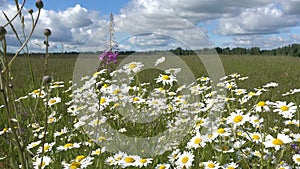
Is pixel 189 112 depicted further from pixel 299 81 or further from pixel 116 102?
pixel 299 81

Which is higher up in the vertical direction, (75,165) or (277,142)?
(277,142)

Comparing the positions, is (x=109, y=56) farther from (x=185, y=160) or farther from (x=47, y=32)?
(x=47, y=32)

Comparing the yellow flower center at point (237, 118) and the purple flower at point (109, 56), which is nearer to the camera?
the yellow flower center at point (237, 118)

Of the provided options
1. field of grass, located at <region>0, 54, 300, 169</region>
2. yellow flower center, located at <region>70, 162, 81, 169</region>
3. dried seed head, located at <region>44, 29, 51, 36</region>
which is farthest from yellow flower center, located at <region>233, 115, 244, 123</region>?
dried seed head, located at <region>44, 29, 51, 36</region>

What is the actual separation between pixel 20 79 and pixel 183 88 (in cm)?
386

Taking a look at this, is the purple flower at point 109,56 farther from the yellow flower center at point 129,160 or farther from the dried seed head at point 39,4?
the dried seed head at point 39,4

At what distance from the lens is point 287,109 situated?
1.91m

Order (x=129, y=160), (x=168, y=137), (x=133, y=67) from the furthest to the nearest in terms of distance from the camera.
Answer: (x=133, y=67), (x=168, y=137), (x=129, y=160)

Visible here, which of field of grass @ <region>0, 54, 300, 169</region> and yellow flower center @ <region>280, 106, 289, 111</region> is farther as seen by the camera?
yellow flower center @ <region>280, 106, 289, 111</region>

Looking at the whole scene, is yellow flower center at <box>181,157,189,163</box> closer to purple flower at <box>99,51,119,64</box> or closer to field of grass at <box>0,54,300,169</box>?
field of grass at <box>0,54,300,169</box>

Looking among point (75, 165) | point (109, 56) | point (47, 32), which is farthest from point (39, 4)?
point (109, 56)

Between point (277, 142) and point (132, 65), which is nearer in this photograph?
point (277, 142)

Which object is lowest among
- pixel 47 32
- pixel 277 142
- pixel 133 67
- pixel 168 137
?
pixel 168 137

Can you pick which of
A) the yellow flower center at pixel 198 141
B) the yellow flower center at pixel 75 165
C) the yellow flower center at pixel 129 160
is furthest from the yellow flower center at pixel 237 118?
the yellow flower center at pixel 75 165
